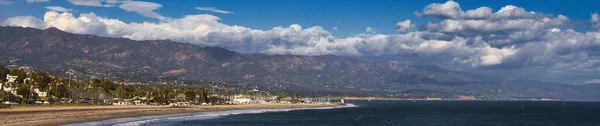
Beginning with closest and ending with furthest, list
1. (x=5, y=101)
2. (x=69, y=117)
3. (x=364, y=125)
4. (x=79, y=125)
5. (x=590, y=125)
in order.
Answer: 1. (x=79, y=125)
2. (x=69, y=117)
3. (x=364, y=125)
4. (x=590, y=125)
5. (x=5, y=101)

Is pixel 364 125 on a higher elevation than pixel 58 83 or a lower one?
lower

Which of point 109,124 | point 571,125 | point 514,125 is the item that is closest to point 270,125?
point 109,124

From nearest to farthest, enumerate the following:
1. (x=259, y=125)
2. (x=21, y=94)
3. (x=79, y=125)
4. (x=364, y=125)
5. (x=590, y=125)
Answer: (x=79, y=125) < (x=259, y=125) < (x=364, y=125) < (x=590, y=125) < (x=21, y=94)

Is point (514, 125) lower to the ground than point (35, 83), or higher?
lower

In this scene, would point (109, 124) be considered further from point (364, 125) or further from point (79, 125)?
point (364, 125)

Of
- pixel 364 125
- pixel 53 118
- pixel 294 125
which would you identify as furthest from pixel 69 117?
pixel 364 125

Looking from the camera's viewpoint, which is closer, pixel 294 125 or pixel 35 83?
pixel 294 125

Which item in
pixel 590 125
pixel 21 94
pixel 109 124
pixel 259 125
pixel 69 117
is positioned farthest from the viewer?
pixel 21 94

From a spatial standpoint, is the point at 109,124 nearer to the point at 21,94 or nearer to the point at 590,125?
the point at 21,94

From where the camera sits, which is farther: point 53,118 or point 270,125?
point 270,125
